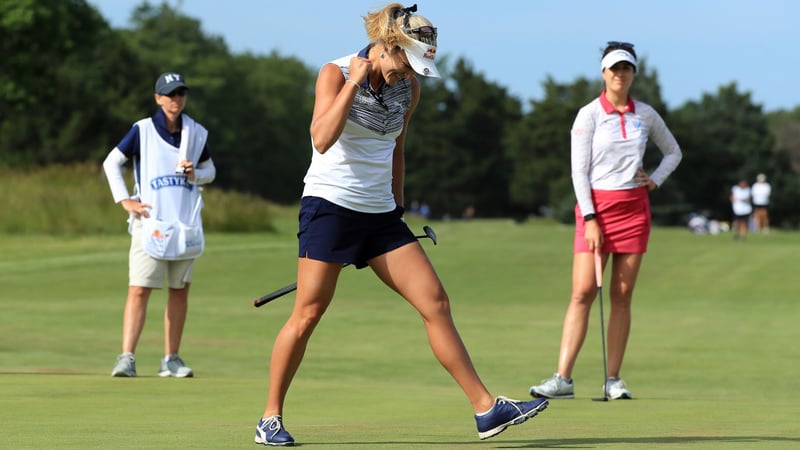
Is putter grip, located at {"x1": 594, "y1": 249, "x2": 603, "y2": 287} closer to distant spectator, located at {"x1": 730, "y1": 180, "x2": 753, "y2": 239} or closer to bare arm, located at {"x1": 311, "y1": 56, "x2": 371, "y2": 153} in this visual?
bare arm, located at {"x1": 311, "y1": 56, "x2": 371, "y2": 153}

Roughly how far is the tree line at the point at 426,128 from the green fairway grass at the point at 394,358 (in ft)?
152

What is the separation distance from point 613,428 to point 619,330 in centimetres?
253

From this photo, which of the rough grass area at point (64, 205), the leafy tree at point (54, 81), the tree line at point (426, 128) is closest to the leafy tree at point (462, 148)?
the tree line at point (426, 128)

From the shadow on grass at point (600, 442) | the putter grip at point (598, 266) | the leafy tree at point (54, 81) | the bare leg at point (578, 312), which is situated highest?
the leafy tree at point (54, 81)

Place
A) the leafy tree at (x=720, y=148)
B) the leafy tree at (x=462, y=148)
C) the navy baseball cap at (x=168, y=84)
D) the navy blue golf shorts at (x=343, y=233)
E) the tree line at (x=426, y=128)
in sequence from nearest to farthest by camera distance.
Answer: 1. the navy blue golf shorts at (x=343, y=233)
2. the navy baseball cap at (x=168, y=84)
3. the tree line at (x=426, y=128)
4. the leafy tree at (x=720, y=148)
5. the leafy tree at (x=462, y=148)

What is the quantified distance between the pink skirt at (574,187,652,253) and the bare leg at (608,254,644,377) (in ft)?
0.33

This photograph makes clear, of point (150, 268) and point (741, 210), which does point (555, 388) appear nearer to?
point (150, 268)

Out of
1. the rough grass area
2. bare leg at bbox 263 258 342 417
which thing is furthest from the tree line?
bare leg at bbox 263 258 342 417

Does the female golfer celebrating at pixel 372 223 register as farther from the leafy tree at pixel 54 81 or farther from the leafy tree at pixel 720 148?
the leafy tree at pixel 720 148

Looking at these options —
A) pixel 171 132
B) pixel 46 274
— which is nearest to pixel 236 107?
pixel 46 274

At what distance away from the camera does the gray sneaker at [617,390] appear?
30.5 ft

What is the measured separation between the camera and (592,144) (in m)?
9.41

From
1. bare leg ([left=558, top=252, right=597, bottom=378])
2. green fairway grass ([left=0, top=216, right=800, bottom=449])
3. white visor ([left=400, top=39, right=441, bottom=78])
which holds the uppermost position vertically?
white visor ([left=400, top=39, right=441, bottom=78])

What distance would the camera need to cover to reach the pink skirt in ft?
31.0
